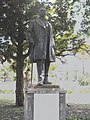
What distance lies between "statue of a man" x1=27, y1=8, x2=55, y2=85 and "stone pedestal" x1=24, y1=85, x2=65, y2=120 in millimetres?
457

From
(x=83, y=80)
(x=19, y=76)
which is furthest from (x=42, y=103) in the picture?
(x=83, y=80)

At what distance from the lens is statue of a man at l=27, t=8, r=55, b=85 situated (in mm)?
6797

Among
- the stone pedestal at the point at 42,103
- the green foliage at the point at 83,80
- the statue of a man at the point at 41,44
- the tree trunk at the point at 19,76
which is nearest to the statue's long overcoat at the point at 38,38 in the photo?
the statue of a man at the point at 41,44

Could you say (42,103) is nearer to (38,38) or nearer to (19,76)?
(38,38)

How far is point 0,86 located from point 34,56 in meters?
8.86

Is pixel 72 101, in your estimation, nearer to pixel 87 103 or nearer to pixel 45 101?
pixel 87 103

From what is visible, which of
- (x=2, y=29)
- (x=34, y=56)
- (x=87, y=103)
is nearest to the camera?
(x=34, y=56)

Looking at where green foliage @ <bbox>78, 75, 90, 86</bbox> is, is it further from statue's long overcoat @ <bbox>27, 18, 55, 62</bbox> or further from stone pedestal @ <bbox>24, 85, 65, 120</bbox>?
stone pedestal @ <bbox>24, 85, 65, 120</bbox>

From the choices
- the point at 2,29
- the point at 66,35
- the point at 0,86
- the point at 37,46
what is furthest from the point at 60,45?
the point at 37,46

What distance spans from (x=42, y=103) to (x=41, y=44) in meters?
1.29

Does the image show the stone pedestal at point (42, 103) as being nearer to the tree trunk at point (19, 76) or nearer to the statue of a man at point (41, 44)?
the statue of a man at point (41, 44)

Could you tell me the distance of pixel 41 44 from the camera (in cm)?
685

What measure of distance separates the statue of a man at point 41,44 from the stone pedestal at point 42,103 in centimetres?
46

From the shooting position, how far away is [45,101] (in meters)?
6.32
